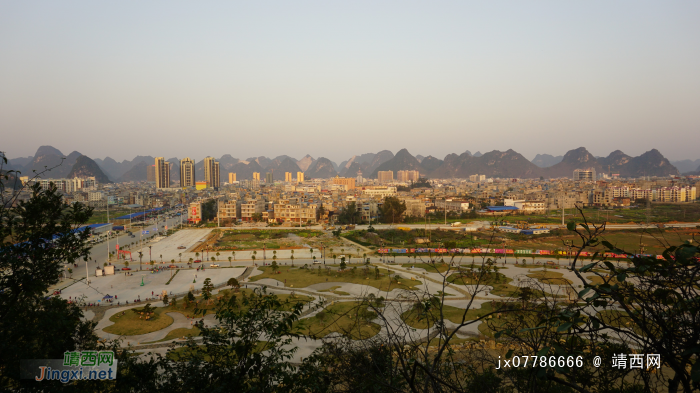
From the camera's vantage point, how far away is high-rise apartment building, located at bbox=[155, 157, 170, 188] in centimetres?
6938

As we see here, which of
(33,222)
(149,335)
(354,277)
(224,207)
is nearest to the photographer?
(33,222)

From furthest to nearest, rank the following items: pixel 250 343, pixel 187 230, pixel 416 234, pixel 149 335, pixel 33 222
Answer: pixel 187 230
pixel 416 234
pixel 149 335
pixel 33 222
pixel 250 343

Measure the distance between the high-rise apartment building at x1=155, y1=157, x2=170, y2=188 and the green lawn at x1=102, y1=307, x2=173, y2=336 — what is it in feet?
221

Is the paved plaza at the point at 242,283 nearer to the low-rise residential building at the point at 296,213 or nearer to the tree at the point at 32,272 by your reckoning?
the tree at the point at 32,272

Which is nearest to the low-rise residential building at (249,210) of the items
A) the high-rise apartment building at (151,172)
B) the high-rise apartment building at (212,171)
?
the high-rise apartment building at (212,171)

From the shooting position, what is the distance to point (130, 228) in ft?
88.4

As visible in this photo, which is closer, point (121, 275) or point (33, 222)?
point (33, 222)

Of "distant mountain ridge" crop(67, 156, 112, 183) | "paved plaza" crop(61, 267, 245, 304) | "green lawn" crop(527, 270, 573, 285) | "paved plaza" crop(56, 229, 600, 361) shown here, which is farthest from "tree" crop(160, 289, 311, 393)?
"distant mountain ridge" crop(67, 156, 112, 183)

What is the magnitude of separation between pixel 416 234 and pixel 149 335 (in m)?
16.6

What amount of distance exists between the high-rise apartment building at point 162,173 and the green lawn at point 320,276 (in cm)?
6406

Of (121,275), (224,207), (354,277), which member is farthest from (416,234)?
(224,207)

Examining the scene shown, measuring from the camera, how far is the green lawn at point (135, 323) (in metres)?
8.53

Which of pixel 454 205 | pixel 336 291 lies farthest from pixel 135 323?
pixel 454 205

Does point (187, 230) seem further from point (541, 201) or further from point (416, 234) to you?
point (541, 201)
